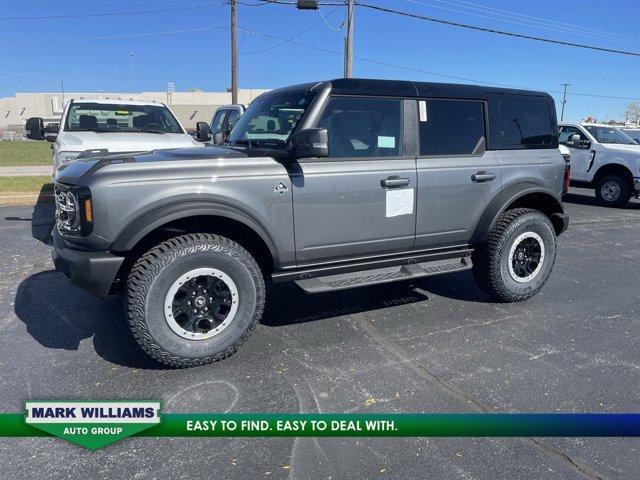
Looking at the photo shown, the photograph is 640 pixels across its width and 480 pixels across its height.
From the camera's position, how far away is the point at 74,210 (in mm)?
3449

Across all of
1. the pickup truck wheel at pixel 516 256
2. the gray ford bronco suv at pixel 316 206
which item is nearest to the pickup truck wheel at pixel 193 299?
the gray ford bronco suv at pixel 316 206

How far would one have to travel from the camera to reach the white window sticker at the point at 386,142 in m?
4.30

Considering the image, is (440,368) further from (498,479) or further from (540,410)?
(498,479)

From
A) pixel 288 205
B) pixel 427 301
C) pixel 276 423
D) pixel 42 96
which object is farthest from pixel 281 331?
pixel 42 96

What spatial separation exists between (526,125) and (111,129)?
19.5 feet

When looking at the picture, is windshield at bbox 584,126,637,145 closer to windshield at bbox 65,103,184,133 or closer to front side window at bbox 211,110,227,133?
front side window at bbox 211,110,227,133

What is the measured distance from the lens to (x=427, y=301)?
16.9 feet

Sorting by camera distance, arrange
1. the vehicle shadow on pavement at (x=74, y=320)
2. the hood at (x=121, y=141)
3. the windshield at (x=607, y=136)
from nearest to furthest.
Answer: the vehicle shadow on pavement at (x=74, y=320)
the hood at (x=121, y=141)
the windshield at (x=607, y=136)

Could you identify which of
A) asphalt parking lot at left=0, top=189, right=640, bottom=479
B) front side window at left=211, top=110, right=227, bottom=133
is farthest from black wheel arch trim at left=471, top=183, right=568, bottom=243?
front side window at left=211, top=110, right=227, bottom=133

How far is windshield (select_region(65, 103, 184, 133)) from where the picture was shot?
800 cm

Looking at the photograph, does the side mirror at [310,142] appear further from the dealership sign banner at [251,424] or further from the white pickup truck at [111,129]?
the white pickup truck at [111,129]

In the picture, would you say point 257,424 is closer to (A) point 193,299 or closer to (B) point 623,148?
(A) point 193,299

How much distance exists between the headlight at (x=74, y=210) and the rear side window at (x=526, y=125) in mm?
3697

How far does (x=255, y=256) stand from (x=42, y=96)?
89.9 metres
